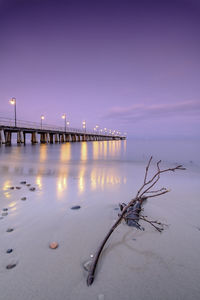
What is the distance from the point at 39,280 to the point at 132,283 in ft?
3.54

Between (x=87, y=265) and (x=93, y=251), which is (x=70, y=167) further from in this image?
(x=87, y=265)

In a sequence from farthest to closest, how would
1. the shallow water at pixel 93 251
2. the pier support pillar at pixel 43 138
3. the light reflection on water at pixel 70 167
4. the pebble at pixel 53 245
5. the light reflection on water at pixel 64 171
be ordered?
1. the pier support pillar at pixel 43 138
2. the light reflection on water at pixel 70 167
3. the light reflection on water at pixel 64 171
4. the pebble at pixel 53 245
5. the shallow water at pixel 93 251

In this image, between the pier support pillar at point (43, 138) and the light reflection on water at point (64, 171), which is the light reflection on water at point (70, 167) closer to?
the light reflection on water at point (64, 171)

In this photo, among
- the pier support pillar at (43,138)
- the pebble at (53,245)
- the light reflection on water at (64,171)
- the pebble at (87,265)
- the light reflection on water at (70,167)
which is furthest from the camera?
the pier support pillar at (43,138)

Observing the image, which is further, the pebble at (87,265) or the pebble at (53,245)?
the pebble at (53,245)

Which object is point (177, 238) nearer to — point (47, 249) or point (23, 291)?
point (47, 249)

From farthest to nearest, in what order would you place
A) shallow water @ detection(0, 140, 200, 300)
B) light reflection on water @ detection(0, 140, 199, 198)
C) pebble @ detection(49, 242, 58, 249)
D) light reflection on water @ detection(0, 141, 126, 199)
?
light reflection on water @ detection(0, 140, 199, 198), light reflection on water @ detection(0, 141, 126, 199), pebble @ detection(49, 242, 58, 249), shallow water @ detection(0, 140, 200, 300)

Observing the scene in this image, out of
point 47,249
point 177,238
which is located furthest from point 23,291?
point 177,238

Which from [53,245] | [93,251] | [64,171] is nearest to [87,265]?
[93,251]

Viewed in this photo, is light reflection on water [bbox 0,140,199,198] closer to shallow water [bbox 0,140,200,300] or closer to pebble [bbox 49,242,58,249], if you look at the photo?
shallow water [bbox 0,140,200,300]

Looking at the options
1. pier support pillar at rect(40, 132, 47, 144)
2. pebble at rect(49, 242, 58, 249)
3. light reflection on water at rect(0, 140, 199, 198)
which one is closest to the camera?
pebble at rect(49, 242, 58, 249)

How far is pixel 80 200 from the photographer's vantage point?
13.5ft

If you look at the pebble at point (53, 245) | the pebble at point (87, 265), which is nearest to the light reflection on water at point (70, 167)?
the pebble at point (53, 245)

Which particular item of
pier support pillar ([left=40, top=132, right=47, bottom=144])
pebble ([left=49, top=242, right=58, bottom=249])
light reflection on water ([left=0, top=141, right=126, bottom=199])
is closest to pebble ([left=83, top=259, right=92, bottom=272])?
pebble ([left=49, top=242, right=58, bottom=249])
